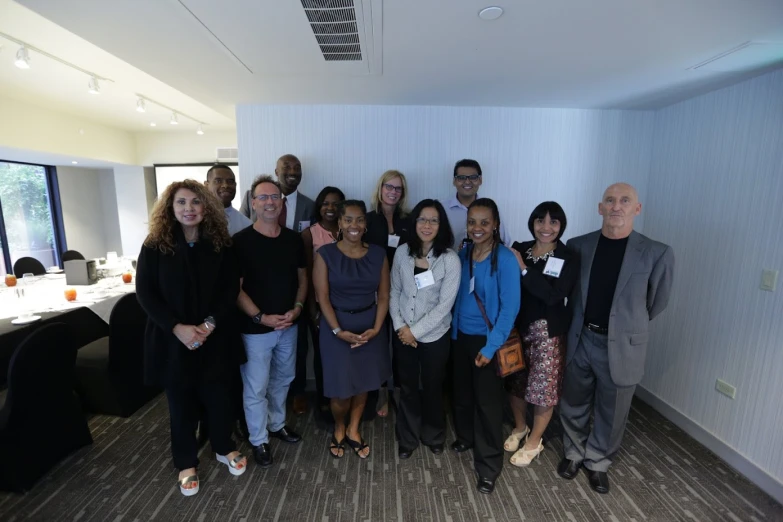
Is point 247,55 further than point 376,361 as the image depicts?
No

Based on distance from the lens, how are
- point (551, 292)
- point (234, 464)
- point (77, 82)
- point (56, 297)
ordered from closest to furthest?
point (551, 292), point (234, 464), point (56, 297), point (77, 82)

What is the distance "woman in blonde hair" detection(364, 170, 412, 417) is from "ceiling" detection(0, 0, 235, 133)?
6.60ft

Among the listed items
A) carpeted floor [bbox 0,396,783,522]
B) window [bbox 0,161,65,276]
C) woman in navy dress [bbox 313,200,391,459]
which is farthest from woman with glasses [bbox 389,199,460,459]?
window [bbox 0,161,65,276]

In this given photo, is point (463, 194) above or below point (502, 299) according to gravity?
above

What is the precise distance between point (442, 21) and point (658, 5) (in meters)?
0.95

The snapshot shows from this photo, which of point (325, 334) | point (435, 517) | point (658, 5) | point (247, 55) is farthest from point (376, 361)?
point (658, 5)

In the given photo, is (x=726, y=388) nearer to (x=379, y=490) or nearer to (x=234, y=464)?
(x=379, y=490)

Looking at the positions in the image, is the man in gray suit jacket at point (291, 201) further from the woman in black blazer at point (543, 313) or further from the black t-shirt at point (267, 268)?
the woman in black blazer at point (543, 313)

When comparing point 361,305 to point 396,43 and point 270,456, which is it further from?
point 396,43

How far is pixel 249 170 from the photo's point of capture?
10.5ft

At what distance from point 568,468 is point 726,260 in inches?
72.4

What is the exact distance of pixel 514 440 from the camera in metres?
2.51

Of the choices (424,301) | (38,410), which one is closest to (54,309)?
(38,410)

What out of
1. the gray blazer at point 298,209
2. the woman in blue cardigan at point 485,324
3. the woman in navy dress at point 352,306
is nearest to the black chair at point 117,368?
the gray blazer at point 298,209
